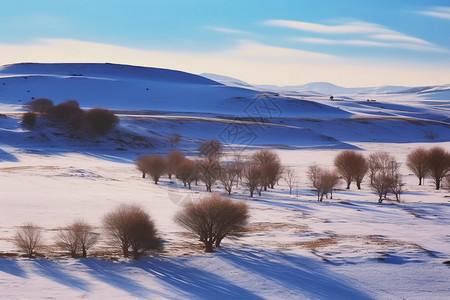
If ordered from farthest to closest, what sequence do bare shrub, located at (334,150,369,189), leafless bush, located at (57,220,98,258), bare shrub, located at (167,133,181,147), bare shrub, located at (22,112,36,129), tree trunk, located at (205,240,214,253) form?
1. bare shrub, located at (167,133,181,147)
2. bare shrub, located at (22,112,36,129)
3. bare shrub, located at (334,150,369,189)
4. tree trunk, located at (205,240,214,253)
5. leafless bush, located at (57,220,98,258)

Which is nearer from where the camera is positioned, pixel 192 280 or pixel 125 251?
pixel 192 280

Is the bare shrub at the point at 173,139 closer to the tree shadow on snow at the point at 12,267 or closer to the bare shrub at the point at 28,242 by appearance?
the bare shrub at the point at 28,242

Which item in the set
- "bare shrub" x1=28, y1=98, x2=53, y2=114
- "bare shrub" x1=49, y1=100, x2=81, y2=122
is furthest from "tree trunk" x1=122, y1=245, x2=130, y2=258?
"bare shrub" x1=28, y1=98, x2=53, y2=114

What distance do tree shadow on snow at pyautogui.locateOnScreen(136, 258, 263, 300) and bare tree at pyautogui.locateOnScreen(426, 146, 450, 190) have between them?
39.1 meters

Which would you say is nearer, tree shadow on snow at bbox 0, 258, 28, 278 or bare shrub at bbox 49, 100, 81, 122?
tree shadow on snow at bbox 0, 258, 28, 278

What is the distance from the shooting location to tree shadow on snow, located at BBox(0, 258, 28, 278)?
2242 centimetres

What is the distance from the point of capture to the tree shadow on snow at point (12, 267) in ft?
73.6

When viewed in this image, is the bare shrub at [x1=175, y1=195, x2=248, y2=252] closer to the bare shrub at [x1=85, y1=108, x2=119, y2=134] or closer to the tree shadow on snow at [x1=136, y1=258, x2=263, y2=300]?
the tree shadow on snow at [x1=136, y1=258, x2=263, y2=300]

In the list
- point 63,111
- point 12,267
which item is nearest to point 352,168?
point 12,267

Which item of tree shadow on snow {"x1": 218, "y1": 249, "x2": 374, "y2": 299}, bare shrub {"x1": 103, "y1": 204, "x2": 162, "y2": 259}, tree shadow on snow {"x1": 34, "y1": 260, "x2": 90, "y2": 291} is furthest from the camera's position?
bare shrub {"x1": 103, "y1": 204, "x2": 162, "y2": 259}

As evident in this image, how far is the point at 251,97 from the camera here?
185000 mm

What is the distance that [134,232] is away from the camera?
25.5 meters

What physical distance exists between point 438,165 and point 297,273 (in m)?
38.4

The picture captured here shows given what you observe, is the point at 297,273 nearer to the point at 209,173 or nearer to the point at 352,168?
the point at 209,173
